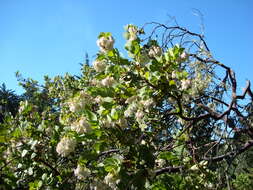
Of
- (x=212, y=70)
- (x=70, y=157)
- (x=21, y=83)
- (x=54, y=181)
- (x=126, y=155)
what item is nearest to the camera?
(x=126, y=155)

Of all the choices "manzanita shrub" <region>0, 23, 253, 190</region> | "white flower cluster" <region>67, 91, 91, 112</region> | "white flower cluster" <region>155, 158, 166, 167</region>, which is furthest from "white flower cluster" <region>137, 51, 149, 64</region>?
"white flower cluster" <region>155, 158, 166, 167</region>

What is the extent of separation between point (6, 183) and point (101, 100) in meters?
1.29

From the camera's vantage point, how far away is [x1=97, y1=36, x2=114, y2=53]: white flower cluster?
2.27 metres

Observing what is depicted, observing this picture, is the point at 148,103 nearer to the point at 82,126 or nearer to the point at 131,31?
the point at 82,126

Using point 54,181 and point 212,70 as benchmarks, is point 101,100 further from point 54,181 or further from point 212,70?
point 212,70

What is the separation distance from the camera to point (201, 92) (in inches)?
110

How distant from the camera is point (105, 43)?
227cm

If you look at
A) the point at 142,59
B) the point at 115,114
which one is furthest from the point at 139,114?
the point at 142,59

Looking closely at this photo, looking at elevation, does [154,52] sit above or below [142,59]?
above

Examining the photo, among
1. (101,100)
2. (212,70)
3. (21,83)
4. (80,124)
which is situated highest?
(21,83)

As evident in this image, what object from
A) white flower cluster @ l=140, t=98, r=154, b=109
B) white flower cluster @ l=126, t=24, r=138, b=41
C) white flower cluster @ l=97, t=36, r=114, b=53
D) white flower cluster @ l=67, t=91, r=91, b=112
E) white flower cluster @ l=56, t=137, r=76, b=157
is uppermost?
white flower cluster @ l=126, t=24, r=138, b=41

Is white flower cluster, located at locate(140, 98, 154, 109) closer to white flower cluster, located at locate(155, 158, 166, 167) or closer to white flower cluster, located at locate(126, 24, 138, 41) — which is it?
white flower cluster, located at locate(126, 24, 138, 41)

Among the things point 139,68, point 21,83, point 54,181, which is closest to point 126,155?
point 139,68

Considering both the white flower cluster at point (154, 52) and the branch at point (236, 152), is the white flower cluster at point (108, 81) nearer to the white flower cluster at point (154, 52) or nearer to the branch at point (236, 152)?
the white flower cluster at point (154, 52)
